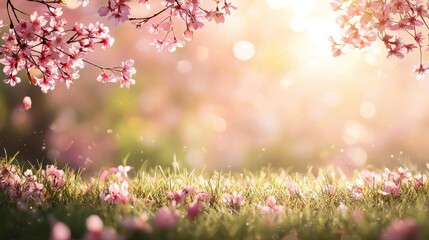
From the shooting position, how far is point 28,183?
19.1 ft

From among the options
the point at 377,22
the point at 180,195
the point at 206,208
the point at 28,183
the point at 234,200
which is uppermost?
the point at 377,22

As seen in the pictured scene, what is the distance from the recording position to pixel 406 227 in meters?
3.02

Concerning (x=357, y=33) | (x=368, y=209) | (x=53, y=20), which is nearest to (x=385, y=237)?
(x=368, y=209)

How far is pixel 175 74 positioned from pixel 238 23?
6.76ft

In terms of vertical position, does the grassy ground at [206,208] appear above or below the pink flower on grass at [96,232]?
above

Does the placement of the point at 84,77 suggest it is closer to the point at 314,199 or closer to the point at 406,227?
the point at 314,199

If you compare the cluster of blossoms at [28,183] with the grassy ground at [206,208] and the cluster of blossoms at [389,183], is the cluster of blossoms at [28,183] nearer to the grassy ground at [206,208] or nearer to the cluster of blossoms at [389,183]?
the grassy ground at [206,208]

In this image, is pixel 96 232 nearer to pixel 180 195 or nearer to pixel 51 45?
pixel 180 195

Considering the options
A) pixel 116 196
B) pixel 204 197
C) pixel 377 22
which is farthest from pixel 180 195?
pixel 377 22

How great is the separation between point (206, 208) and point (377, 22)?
7.96 ft

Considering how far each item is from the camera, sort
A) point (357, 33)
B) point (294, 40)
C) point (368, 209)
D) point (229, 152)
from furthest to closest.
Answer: point (294, 40) → point (229, 152) → point (357, 33) → point (368, 209)

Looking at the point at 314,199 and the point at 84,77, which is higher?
the point at 84,77

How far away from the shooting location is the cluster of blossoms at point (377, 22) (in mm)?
5576

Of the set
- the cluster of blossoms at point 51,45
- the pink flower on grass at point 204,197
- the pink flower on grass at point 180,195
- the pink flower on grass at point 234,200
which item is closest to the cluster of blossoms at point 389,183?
the pink flower on grass at point 234,200
